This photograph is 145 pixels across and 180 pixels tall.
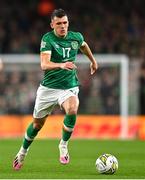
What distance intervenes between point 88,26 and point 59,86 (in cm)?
1622

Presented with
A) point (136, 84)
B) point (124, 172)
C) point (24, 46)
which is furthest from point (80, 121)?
point (124, 172)

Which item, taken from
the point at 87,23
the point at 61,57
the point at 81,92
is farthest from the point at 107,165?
the point at 87,23

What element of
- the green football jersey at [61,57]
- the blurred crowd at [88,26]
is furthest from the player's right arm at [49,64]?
the blurred crowd at [88,26]

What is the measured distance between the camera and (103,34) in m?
28.3

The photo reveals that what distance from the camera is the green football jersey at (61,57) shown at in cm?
1277

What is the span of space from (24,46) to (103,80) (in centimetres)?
425

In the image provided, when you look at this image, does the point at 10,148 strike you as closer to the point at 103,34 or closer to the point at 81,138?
the point at 81,138

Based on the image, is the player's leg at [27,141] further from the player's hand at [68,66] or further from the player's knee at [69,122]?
the player's hand at [68,66]

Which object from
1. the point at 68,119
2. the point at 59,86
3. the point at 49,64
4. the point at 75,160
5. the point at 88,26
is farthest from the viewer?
the point at 88,26

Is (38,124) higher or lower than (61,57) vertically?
lower

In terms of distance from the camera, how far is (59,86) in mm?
12914

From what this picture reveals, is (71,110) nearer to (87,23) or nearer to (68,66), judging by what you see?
(68,66)

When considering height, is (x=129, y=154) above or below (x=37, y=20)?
below

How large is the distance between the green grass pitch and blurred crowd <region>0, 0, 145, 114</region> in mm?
5416
